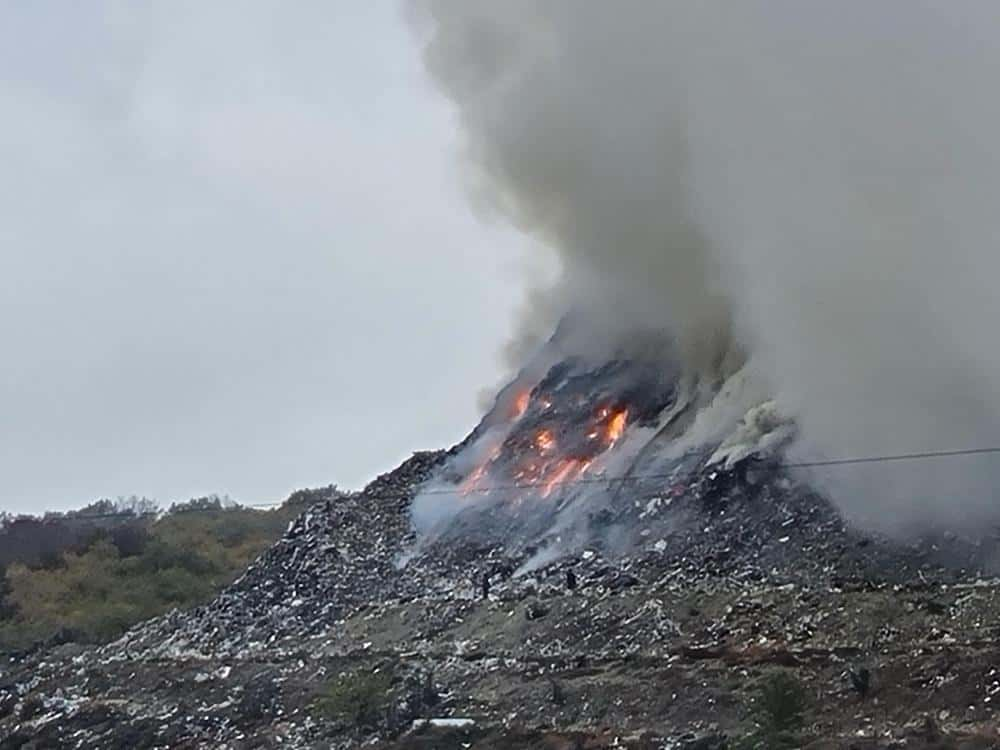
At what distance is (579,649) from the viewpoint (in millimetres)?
30422

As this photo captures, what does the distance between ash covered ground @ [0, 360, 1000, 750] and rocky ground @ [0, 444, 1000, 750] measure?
80 millimetres

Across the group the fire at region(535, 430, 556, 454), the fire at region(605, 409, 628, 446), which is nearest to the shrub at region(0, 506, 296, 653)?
the fire at region(535, 430, 556, 454)

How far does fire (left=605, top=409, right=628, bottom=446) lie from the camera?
1864 inches

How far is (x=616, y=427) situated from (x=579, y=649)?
1866 centimetres

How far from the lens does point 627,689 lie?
2698 cm

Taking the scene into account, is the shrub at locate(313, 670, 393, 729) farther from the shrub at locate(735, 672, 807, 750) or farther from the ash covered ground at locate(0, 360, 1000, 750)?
the shrub at locate(735, 672, 807, 750)

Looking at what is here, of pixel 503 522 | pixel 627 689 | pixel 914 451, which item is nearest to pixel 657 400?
pixel 503 522

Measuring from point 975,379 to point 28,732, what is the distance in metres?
26.6

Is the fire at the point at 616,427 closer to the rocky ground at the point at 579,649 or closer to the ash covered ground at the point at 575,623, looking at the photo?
the ash covered ground at the point at 575,623

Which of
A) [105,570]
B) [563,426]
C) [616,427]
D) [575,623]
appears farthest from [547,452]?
[105,570]

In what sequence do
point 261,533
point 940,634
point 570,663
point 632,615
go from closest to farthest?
1. point 940,634
2. point 570,663
3. point 632,615
4. point 261,533

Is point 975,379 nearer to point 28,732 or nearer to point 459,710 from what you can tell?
point 459,710

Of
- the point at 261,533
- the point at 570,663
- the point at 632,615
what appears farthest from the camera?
the point at 261,533

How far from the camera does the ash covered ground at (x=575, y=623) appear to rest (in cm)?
2528
